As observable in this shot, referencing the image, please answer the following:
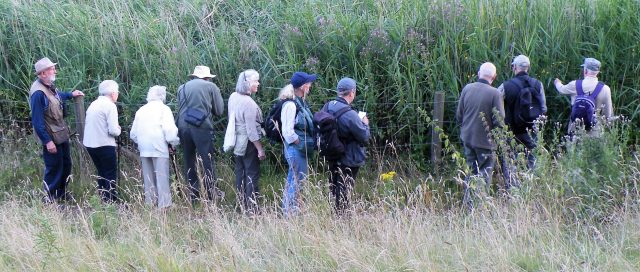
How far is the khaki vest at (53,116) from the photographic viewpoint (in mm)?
9953

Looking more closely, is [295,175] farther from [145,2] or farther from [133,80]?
[145,2]

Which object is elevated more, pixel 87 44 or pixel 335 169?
pixel 87 44

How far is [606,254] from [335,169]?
343 cm

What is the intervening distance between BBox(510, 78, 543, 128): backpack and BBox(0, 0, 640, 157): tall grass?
3.46 ft

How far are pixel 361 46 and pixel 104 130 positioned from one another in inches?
141

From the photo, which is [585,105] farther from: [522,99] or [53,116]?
[53,116]

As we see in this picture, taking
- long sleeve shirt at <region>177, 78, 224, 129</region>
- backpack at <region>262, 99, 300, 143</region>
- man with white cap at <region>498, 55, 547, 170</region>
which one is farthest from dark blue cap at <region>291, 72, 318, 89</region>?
man with white cap at <region>498, 55, 547, 170</region>

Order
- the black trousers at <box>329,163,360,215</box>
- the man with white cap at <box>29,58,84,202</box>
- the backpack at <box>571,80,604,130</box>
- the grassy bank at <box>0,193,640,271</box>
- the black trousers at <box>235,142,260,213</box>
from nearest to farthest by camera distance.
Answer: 1. the grassy bank at <box>0,193,640,271</box>
2. the black trousers at <box>329,163,360,215</box>
3. the backpack at <box>571,80,604,130</box>
4. the black trousers at <box>235,142,260,213</box>
5. the man with white cap at <box>29,58,84,202</box>

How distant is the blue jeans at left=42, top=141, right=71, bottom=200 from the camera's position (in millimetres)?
10172

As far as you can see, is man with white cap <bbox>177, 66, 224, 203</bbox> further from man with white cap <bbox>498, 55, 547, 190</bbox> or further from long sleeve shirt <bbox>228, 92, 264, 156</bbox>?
man with white cap <bbox>498, 55, 547, 190</bbox>

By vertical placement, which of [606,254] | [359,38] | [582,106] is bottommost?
[606,254]

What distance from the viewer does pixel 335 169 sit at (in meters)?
9.12

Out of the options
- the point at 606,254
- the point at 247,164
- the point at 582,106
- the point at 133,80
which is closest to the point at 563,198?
the point at 606,254

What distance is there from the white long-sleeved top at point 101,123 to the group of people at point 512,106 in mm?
4081
